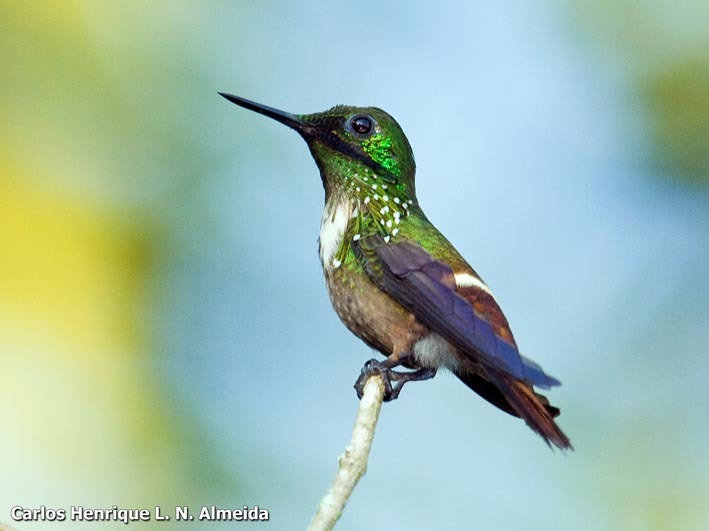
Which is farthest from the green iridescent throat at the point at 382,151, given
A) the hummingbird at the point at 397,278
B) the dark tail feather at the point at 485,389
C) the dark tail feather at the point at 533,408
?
the dark tail feather at the point at 533,408

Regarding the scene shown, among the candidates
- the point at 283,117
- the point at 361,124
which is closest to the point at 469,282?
the point at 361,124

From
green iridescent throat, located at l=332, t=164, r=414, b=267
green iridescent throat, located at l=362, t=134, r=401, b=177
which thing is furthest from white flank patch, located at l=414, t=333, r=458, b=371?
green iridescent throat, located at l=362, t=134, r=401, b=177

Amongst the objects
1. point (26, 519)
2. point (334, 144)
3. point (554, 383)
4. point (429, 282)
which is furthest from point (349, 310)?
point (26, 519)

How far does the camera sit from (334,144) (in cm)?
488

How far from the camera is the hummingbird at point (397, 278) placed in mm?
3984

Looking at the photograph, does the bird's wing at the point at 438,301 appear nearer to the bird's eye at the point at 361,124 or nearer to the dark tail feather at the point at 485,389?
the dark tail feather at the point at 485,389

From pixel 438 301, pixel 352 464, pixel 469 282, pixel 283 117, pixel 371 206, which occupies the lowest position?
pixel 352 464

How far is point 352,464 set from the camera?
3.17m

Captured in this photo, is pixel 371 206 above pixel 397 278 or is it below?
above

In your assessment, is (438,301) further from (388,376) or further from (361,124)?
(361,124)

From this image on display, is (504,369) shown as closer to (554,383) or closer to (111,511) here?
(554,383)

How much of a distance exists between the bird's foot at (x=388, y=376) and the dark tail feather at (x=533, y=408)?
0.52 m

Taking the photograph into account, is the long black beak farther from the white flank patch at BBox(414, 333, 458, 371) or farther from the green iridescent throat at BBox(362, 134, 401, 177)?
the white flank patch at BBox(414, 333, 458, 371)

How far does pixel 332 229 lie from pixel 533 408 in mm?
1407
